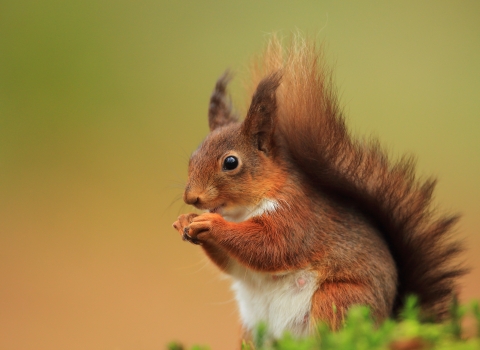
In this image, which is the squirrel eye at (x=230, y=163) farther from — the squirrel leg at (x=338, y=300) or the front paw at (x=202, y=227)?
the squirrel leg at (x=338, y=300)

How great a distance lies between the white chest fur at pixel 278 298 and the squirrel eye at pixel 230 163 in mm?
231

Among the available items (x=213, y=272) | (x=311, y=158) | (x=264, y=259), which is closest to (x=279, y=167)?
(x=311, y=158)

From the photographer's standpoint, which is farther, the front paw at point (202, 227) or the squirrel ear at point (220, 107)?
the squirrel ear at point (220, 107)

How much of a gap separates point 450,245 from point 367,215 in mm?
200

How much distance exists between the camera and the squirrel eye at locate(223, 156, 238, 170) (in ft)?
4.14

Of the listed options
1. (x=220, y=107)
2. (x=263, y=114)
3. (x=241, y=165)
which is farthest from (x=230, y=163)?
(x=220, y=107)

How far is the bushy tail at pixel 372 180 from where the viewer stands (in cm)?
130

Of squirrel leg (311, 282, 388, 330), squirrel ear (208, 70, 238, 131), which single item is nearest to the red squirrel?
squirrel leg (311, 282, 388, 330)

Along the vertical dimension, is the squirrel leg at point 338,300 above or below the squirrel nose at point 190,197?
below

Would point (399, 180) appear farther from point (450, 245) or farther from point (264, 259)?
point (264, 259)

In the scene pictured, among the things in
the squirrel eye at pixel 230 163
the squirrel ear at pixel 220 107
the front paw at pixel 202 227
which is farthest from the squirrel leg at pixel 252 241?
the squirrel ear at pixel 220 107

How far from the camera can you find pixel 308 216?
126 cm

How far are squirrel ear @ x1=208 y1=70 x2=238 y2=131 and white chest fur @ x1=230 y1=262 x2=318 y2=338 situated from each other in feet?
1.27

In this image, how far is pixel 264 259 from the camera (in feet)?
3.97
